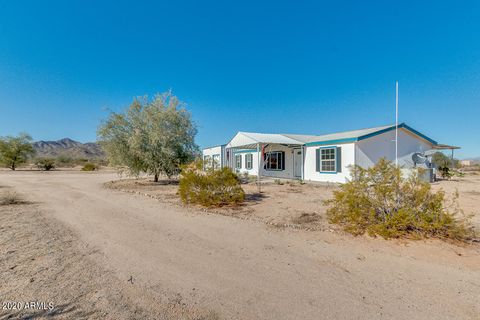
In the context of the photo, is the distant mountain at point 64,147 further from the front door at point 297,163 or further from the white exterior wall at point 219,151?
the front door at point 297,163

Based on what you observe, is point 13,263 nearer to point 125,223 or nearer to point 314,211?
point 125,223

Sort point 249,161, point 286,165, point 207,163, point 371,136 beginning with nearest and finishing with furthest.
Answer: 1. point 207,163
2. point 371,136
3. point 286,165
4. point 249,161

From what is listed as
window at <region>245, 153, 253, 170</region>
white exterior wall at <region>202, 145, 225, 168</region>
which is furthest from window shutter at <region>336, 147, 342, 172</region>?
white exterior wall at <region>202, 145, 225, 168</region>

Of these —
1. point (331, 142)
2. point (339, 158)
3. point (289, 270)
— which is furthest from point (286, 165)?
point (289, 270)

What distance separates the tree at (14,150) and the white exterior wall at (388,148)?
41.7m

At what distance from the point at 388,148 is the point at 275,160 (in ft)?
26.1

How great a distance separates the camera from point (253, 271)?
3.08m

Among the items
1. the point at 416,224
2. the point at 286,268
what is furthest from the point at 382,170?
the point at 286,268

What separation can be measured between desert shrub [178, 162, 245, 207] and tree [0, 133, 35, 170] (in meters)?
36.9

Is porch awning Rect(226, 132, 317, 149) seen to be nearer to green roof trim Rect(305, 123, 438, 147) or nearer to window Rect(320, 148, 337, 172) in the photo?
green roof trim Rect(305, 123, 438, 147)

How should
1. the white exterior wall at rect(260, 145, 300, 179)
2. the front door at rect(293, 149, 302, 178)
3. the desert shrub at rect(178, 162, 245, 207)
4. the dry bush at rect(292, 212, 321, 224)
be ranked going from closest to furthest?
1. the dry bush at rect(292, 212, 321, 224)
2. the desert shrub at rect(178, 162, 245, 207)
3. the front door at rect(293, 149, 302, 178)
4. the white exterior wall at rect(260, 145, 300, 179)

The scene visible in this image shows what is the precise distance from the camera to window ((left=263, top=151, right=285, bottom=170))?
1792 centimetres

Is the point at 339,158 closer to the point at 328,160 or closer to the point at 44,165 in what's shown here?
the point at 328,160

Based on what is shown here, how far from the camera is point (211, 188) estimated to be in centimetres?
757
